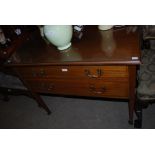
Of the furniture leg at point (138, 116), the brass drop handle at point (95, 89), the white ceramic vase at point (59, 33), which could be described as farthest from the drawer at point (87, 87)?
the white ceramic vase at point (59, 33)

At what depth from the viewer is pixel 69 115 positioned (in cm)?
196

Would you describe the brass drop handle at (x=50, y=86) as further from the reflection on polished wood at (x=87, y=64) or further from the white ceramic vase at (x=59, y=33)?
the white ceramic vase at (x=59, y=33)

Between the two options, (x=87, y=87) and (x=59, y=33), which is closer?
(x=59, y=33)

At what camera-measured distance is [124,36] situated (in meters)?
1.37

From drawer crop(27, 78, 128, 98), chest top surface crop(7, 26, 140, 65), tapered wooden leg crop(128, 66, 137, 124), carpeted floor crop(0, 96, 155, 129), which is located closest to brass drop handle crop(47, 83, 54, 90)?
drawer crop(27, 78, 128, 98)

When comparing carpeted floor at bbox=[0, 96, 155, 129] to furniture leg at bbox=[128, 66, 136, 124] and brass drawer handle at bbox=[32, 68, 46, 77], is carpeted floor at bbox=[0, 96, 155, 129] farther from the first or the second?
brass drawer handle at bbox=[32, 68, 46, 77]

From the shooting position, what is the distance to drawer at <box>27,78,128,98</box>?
1396 mm

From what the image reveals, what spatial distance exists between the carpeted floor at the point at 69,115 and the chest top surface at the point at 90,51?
0.76m

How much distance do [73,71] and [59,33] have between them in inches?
11.0

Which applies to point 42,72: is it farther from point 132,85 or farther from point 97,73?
point 132,85

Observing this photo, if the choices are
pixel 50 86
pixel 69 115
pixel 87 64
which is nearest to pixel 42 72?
pixel 50 86

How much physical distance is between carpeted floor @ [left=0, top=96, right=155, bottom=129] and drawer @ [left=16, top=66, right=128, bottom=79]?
0.60 m

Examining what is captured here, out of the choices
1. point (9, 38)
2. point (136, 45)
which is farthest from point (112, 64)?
point (9, 38)

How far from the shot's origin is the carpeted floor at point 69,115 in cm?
178
